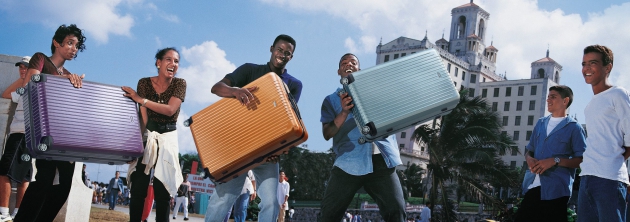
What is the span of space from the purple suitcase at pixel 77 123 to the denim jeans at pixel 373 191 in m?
1.64

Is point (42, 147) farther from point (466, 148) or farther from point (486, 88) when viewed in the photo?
point (486, 88)

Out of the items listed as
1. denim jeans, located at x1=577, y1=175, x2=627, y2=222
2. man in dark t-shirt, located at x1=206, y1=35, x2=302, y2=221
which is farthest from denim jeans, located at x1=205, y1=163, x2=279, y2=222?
denim jeans, located at x1=577, y1=175, x2=627, y2=222

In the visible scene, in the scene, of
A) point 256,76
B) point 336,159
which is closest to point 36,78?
point 256,76

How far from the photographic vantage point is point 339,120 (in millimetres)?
5258

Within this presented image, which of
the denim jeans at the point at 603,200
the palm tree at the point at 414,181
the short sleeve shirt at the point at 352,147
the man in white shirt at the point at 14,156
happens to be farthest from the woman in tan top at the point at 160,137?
the palm tree at the point at 414,181

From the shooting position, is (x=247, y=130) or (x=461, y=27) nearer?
(x=247, y=130)

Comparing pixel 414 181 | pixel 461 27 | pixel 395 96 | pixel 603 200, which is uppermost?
pixel 461 27

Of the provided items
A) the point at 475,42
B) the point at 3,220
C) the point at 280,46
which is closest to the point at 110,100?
the point at 280,46

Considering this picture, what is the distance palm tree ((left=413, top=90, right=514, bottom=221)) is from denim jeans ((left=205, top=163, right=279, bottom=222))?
24937mm

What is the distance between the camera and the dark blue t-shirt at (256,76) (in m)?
5.56

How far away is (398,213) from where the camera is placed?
5.38 m

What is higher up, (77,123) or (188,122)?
(188,122)

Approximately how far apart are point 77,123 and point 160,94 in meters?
1.07

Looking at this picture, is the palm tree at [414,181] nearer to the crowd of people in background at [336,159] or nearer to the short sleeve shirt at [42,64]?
the crowd of people in background at [336,159]
